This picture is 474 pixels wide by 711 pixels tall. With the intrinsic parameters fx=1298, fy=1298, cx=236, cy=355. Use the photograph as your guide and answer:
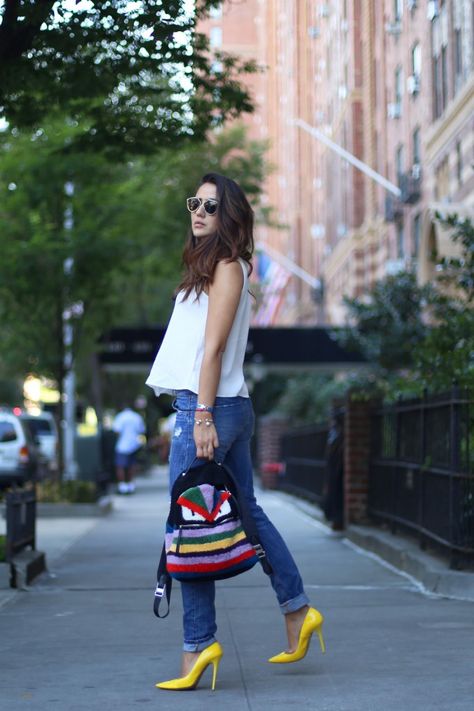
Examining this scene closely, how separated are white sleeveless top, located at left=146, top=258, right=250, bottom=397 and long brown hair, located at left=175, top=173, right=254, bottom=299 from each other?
6cm

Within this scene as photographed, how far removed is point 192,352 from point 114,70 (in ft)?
20.4

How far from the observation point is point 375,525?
13227 mm

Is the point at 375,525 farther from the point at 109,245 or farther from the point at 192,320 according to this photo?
the point at 109,245

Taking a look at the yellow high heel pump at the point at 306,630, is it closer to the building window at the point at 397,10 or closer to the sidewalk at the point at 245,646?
the sidewalk at the point at 245,646

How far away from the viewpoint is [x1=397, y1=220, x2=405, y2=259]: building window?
37.5 meters

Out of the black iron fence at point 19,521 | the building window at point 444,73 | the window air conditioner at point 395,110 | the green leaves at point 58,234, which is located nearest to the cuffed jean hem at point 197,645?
the black iron fence at point 19,521

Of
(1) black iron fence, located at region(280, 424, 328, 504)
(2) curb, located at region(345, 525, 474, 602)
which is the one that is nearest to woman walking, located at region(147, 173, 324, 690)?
(2) curb, located at region(345, 525, 474, 602)

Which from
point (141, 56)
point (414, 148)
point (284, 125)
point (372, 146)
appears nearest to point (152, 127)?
point (141, 56)

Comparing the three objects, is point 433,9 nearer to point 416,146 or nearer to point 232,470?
point 416,146

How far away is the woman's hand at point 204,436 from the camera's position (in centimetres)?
520

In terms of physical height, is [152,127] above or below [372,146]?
below

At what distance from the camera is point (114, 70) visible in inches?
435

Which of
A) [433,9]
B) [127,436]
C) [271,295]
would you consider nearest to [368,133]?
[271,295]

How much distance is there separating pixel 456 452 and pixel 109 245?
13795 mm
